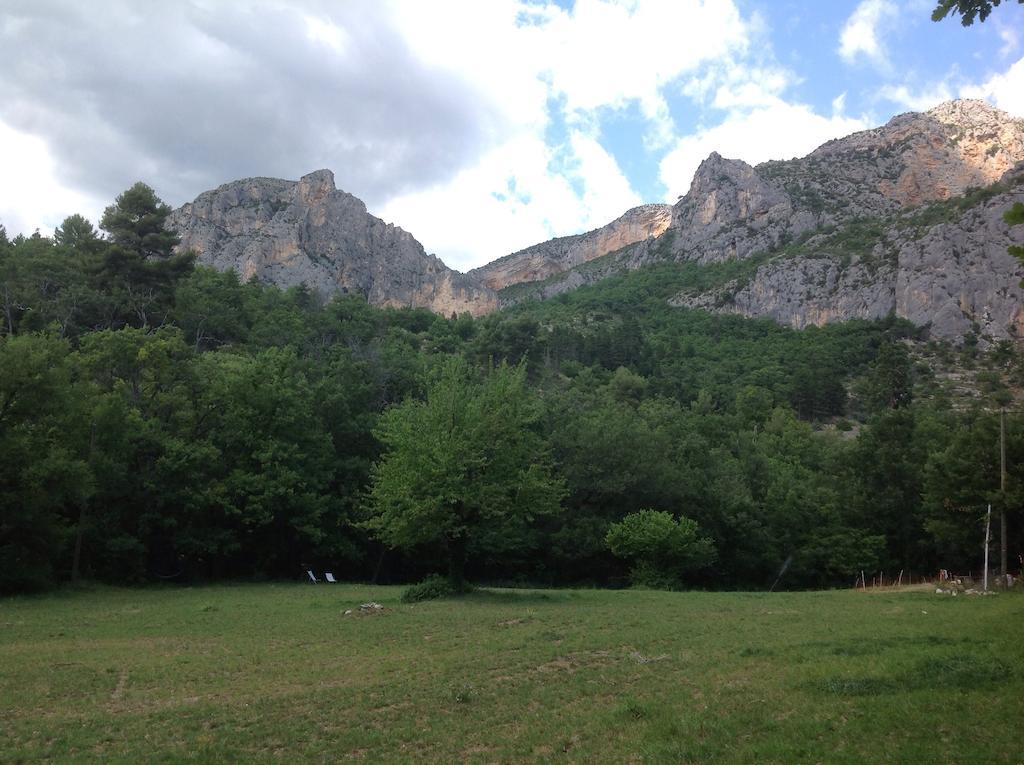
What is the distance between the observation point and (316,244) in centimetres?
14100

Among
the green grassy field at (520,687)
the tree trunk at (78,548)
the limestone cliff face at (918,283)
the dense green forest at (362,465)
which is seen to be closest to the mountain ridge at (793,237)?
the limestone cliff face at (918,283)

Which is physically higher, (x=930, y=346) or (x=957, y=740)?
(x=930, y=346)

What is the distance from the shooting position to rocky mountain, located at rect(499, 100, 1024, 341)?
318 feet

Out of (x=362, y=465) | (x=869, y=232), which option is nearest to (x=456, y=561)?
(x=362, y=465)

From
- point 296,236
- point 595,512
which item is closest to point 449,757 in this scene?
point 595,512

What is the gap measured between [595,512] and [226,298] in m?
39.7

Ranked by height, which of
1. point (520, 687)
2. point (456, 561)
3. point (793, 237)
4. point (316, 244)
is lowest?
point (520, 687)

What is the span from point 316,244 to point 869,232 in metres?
103

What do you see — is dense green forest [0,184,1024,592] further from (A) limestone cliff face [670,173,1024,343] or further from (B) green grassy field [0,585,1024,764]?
(A) limestone cliff face [670,173,1024,343]

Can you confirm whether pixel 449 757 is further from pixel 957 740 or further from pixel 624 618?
pixel 624 618

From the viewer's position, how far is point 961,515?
1371 inches

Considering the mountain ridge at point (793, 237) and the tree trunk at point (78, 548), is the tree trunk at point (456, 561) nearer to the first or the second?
the tree trunk at point (78, 548)

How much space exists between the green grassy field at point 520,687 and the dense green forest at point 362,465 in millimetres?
7047

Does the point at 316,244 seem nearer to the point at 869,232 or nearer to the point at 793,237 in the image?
the point at 793,237
